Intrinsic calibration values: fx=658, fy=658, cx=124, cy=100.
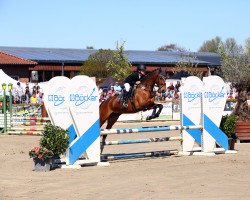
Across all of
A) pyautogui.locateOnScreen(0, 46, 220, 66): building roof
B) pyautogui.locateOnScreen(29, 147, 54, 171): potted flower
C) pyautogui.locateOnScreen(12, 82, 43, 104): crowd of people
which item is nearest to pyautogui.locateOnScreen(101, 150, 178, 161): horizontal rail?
pyautogui.locateOnScreen(29, 147, 54, 171): potted flower

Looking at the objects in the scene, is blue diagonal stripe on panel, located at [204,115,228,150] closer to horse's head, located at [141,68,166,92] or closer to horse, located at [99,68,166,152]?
horse, located at [99,68,166,152]

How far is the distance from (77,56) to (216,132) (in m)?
47.4

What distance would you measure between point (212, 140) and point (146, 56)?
52.8m

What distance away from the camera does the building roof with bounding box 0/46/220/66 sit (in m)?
58.5

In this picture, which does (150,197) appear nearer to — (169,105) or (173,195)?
(173,195)

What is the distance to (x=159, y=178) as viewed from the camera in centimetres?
1084

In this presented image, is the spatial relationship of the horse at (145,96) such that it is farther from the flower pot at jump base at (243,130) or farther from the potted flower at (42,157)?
the potted flower at (42,157)

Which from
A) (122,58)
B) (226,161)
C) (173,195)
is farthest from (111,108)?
(122,58)

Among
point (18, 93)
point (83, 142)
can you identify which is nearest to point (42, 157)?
point (83, 142)

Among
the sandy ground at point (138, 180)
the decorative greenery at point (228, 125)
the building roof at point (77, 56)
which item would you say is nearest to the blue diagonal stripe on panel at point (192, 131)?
the decorative greenery at point (228, 125)

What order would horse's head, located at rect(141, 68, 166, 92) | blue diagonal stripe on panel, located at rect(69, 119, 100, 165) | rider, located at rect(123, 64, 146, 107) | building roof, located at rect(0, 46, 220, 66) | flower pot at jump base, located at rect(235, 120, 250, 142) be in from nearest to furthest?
blue diagonal stripe on panel, located at rect(69, 119, 100, 165)
rider, located at rect(123, 64, 146, 107)
horse's head, located at rect(141, 68, 166, 92)
flower pot at jump base, located at rect(235, 120, 250, 142)
building roof, located at rect(0, 46, 220, 66)

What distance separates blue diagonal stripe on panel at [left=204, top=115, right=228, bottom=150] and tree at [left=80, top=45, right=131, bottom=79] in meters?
36.6

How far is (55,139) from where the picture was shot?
1213cm

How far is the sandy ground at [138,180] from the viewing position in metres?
9.20
